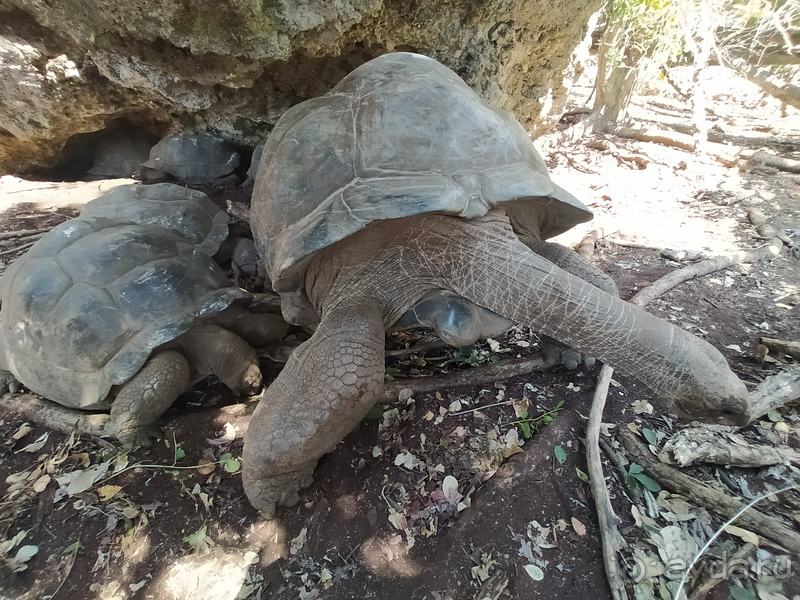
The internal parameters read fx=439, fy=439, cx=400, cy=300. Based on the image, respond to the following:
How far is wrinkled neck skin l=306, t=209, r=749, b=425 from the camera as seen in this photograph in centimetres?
156

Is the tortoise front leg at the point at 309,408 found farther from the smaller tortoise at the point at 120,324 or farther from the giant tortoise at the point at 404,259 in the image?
the smaller tortoise at the point at 120,324

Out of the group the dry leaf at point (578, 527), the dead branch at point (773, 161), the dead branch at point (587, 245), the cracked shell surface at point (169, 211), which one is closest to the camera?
the dry leaf at point (578, 527)

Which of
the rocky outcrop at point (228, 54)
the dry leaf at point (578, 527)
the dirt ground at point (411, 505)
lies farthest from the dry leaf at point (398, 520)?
the rocky outcrop at point (228, 54)

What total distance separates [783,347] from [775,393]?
526 mm

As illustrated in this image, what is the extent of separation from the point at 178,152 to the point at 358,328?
9.69 ft

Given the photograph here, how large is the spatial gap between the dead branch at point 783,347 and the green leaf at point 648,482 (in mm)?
1307

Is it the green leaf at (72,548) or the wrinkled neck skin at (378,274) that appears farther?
the wrinkled neck skin at (378,274)

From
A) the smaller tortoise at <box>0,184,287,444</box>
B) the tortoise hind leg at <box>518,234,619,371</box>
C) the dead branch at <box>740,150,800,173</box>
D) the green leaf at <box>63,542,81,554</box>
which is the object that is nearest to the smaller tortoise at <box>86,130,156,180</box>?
the smaller tortoise at <box>0,184,287,444</box>

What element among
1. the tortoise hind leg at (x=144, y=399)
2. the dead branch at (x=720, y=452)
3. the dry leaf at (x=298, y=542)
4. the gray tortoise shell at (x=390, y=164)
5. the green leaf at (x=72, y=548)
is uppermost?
the gray tortoise shell at (x=390, y=164)

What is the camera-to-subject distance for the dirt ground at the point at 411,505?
1674 mm

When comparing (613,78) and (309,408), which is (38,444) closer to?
(309,408)

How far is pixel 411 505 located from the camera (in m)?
1.92

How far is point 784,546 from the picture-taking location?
1623 millimetres

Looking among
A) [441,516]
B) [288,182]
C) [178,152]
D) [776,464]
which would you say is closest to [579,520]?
[441,516]
